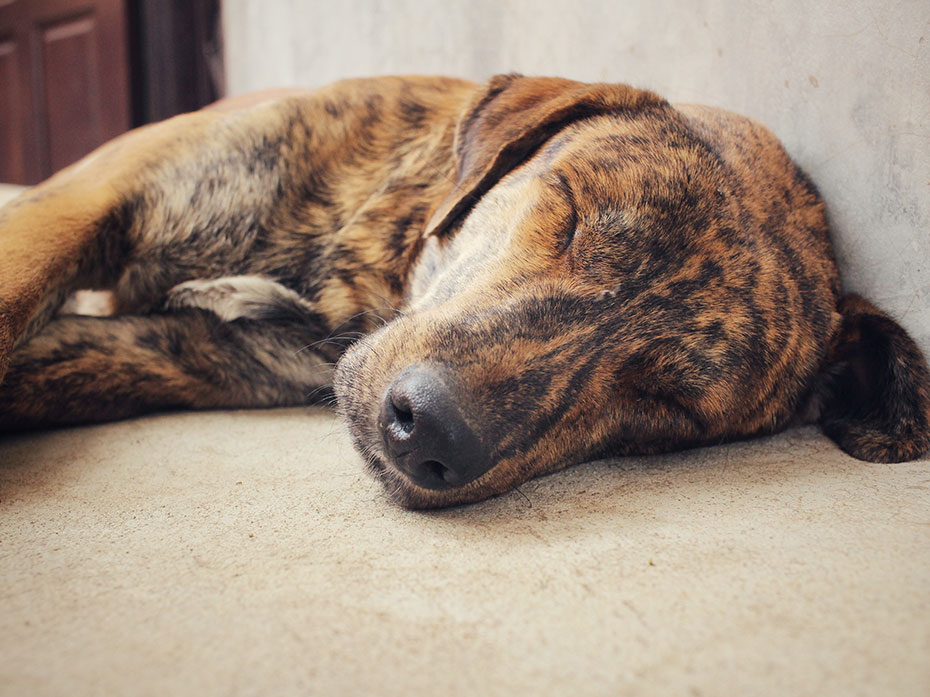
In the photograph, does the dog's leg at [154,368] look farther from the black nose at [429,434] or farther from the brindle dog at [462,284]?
the black nose at [429,434]

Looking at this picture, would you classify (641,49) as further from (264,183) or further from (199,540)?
(199,540)

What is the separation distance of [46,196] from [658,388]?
1.61m

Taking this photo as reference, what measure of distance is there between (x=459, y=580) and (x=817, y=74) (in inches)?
65.0

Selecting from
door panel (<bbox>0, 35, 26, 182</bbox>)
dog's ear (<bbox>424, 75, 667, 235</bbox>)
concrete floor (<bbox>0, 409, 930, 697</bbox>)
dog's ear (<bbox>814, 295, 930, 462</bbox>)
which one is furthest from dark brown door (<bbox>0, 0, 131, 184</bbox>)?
dog's ear (<bbox>814, 295, 930, 462</bbox>)

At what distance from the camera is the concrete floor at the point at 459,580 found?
0.88m

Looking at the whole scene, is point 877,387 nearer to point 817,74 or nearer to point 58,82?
point 817,74

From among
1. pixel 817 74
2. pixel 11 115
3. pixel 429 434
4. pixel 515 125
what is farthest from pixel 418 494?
pixel 11 115

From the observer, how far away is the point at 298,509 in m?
1.37

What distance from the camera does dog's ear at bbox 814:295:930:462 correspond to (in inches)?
65.0

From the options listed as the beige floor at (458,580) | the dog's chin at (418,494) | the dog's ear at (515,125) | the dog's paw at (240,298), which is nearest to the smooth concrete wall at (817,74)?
the dog's ear at (515,125)

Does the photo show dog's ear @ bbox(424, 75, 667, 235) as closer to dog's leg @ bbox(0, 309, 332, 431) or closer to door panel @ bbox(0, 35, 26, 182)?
dog's leg @ bbox(0, 309, 332, 431)

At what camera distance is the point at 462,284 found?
1.60m

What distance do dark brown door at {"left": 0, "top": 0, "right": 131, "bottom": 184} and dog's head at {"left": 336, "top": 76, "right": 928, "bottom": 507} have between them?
220 inches

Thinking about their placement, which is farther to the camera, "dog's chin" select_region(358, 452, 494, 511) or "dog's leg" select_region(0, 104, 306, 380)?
"dog's leg" select_region(0, 104, 306, 380)
